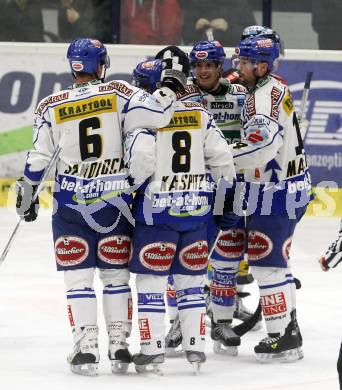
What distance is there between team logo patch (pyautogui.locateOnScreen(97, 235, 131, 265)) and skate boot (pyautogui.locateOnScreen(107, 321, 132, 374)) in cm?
28

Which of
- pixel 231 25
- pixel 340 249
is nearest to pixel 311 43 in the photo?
pixel 231 25

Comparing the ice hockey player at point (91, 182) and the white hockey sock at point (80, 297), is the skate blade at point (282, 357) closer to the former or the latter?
the ice hockey player at point (91, 182)

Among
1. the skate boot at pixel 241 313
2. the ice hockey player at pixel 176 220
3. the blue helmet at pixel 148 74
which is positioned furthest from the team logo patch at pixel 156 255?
the skate boot at pixel 241 313

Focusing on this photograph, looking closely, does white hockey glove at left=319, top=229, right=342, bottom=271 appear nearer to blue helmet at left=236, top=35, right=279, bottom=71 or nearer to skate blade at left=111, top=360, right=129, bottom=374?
skate blade at left=111, top=360, right=129, bottom=374

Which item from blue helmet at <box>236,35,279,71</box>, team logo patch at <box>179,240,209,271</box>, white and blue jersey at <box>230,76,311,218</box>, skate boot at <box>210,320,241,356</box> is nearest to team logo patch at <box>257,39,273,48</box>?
blue helmet at <box>236,35,279,71</box>

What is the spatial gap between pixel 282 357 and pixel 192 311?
0.58m

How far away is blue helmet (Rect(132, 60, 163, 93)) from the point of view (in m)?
6.31

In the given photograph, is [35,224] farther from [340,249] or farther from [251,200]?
[340,249]

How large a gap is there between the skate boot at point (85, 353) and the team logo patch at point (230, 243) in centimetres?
87

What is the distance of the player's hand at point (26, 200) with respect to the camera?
6.18 metres

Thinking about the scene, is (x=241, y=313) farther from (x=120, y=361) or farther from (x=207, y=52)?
(x=207, y=52)

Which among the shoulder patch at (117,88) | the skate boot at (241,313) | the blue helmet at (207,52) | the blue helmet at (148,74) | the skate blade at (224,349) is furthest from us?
the skate boot at (241,313)

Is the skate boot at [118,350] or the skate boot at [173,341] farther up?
the skate boot at [118,350]

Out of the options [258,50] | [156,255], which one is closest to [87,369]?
[156,255]
